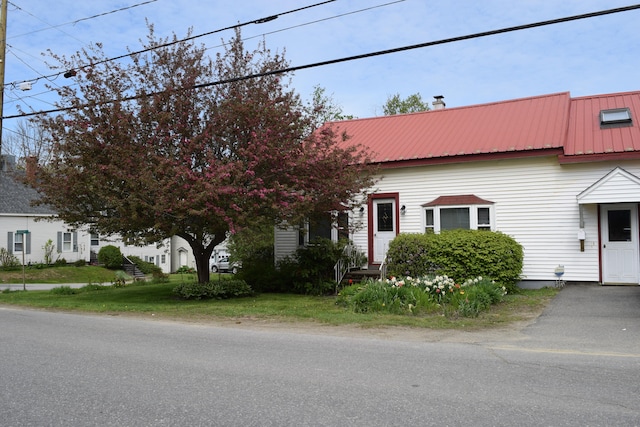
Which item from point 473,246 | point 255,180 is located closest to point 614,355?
point 473,246

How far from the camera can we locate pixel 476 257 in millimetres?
14758

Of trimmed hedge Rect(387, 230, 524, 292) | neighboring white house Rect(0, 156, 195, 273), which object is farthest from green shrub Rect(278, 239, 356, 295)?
neighboring white house Rect(0, 156, 195, 273)

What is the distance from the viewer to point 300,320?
447 inches

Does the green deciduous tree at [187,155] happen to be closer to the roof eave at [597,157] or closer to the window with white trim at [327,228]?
the window with white trim at [327,228]

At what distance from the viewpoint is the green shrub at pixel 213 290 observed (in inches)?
614

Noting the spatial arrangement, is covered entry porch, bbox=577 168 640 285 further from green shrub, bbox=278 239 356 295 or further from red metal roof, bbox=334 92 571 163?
green shrub, bbox=278 239 356 295

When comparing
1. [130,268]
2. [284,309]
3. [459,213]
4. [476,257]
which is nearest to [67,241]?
[130,268]

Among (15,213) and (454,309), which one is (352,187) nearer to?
(454,309)

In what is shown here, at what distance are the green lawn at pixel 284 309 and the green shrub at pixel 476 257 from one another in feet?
2.53

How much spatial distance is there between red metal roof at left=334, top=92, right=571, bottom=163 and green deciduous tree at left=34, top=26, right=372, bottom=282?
3.75m

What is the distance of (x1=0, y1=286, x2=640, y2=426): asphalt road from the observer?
484 centimetres

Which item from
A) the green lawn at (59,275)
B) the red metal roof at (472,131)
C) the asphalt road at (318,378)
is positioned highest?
the red metal roof at (472,131)

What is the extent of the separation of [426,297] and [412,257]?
3543mm

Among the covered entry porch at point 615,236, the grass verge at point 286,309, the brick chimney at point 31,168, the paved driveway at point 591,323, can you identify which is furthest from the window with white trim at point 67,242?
the covered entry porch at point 615,236
